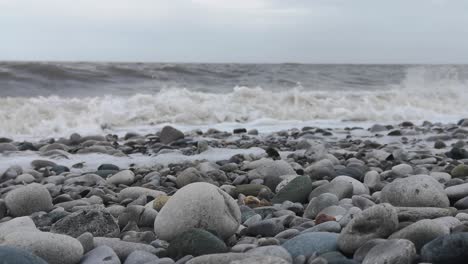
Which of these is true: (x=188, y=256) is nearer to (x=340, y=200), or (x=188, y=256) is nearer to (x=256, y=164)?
(x=340, y=200)

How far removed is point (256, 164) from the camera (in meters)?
4.47

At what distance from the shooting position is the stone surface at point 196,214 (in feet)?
7.82

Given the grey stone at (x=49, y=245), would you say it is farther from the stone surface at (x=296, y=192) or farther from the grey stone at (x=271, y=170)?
the grey stone at (x=271, y=170)

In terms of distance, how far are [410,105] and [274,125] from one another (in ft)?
16.6

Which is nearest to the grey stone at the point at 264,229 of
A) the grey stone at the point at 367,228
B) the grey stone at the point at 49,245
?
the grey stone at the point at 367,228

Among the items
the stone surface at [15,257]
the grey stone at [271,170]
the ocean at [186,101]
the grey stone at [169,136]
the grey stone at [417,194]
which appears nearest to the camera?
the stone surface at [15,257]

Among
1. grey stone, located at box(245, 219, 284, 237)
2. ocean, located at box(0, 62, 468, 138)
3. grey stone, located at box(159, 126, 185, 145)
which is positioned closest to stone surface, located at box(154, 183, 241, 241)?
grey stone, located at box(245, 219, 284, 237)

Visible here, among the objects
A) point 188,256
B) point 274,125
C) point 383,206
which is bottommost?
point 274,125

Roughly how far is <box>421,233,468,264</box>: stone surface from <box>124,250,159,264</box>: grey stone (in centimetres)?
98

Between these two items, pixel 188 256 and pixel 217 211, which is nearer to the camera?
pixel 188 256

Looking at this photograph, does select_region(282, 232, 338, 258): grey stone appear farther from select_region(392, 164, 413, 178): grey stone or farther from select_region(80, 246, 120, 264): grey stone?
select_region(392, 164, 413, 178): grey stone

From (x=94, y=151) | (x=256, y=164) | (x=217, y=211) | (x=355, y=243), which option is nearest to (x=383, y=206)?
(x=355, y=243)

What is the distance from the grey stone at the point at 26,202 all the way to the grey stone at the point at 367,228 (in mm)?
1810

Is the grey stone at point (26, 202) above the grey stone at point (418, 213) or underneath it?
underneath
